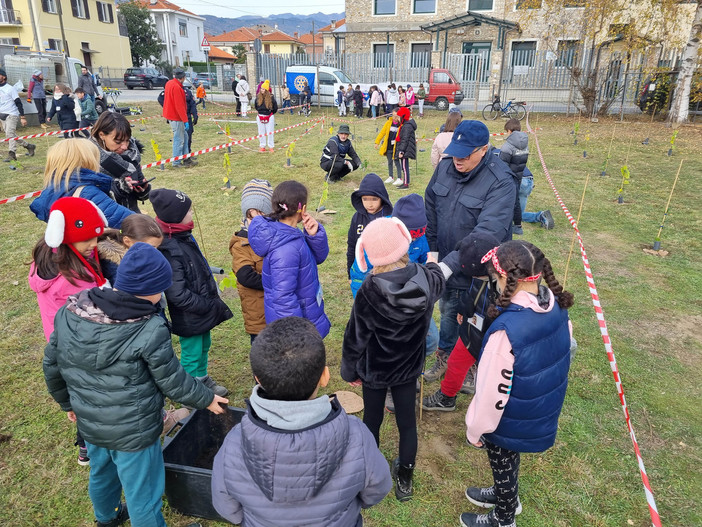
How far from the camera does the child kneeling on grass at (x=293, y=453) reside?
146 cm

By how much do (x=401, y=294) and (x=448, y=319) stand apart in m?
1.71

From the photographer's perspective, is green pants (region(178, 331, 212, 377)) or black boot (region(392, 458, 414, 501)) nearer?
black boot (region(392, 458, 414, 501))

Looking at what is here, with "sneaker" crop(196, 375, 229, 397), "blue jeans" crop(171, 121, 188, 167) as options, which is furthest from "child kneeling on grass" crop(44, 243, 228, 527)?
"blue jeans" crop(171, 121, 188, 167)

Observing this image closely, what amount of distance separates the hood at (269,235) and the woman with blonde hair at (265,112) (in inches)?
363

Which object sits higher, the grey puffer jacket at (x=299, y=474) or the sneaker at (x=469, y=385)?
the grey puffer jacket at (x=299, y=474)

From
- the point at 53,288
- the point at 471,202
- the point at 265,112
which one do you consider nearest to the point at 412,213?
the point at 471,202

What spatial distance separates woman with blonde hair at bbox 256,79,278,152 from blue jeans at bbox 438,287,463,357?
906 cm

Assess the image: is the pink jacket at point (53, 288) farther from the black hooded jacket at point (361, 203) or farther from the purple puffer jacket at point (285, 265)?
the black hooded jacket at point (361, 203)

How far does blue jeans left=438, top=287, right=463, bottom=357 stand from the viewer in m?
3.64

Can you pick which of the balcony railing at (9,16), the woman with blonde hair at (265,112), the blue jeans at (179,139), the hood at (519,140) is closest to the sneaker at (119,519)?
the hood at (519,140)

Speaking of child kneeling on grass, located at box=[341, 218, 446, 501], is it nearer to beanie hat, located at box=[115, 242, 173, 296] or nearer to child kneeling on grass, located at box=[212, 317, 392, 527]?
child kneeling on grass, located at box=[212, 317, 392, 527]

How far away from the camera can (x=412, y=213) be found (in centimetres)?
321

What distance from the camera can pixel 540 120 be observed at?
66.3ft

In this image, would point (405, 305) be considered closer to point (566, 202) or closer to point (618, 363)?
point (618, 363)
